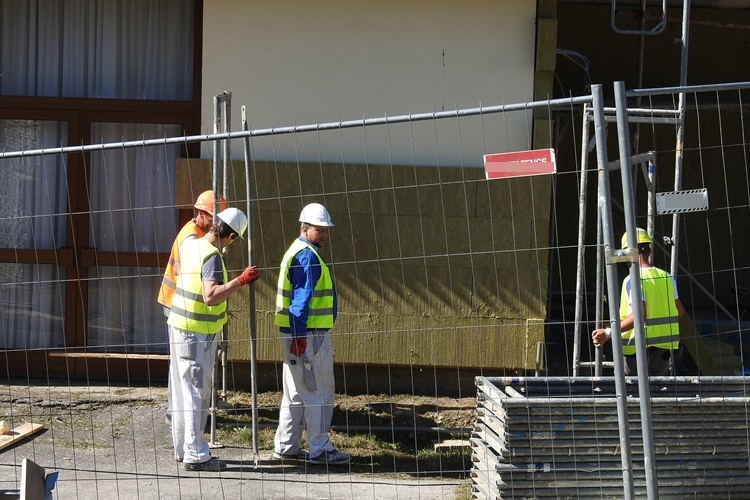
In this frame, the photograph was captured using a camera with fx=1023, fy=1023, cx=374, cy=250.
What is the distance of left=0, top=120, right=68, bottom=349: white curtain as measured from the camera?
912 cm

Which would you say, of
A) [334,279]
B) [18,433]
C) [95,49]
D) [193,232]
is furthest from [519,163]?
[95,49]

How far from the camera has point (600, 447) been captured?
5.75 m

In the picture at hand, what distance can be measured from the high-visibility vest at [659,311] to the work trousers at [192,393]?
2.98m

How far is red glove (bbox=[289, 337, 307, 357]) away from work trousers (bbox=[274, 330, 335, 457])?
53 mm

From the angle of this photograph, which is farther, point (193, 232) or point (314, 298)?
point (193, 232)

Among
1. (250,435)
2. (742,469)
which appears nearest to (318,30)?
(250,435)

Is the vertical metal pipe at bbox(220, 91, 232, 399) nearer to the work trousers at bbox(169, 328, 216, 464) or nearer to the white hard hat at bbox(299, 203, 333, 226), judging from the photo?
the work trousers at bbox(169, 328, 216, 464)

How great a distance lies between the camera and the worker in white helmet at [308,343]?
7137 mm

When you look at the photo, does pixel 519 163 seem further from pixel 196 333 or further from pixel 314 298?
pixel 196 333

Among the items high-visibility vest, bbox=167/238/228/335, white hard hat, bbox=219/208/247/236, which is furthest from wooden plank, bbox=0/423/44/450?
white hard hat, bbox=219/208/247/236

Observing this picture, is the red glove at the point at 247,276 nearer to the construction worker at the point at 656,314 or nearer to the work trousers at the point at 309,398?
the work trousers at the point at 309,398

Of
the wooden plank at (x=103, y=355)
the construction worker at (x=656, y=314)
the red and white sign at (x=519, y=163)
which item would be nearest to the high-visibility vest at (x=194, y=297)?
the wooden plank at (x=103, y=355)

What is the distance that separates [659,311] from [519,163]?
7.97 ft

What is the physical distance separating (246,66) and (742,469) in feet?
17.0
